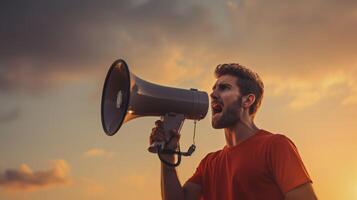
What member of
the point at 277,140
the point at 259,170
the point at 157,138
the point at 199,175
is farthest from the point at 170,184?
the point at 277,140

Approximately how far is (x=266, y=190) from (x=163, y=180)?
1030 mm

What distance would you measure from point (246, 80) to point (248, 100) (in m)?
0.18

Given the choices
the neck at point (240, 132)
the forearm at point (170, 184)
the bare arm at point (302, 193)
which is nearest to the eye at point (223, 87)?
the neck at point (240, 132)

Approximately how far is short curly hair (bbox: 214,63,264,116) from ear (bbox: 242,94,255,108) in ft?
0.10

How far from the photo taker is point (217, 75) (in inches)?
170

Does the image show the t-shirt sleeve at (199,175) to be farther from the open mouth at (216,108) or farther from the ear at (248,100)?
the ear at (248,100)

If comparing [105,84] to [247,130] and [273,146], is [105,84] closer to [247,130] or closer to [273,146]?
[247,130]

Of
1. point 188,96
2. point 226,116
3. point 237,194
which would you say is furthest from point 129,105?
point 237,194

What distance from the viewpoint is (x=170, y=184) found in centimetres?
409

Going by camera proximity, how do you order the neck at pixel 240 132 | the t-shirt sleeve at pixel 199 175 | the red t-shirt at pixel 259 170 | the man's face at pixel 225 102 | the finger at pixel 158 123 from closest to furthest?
the red t-shirt at pixel 259 170
the neck at pixel 240 132
the man's face at pixel 225 102
the t-shirt sleeve at pixel 199 175
the finger at pixel 158 123

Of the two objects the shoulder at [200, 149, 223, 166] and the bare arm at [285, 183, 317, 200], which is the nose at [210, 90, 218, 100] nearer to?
the shoulder at [200, 149, 223, 166]

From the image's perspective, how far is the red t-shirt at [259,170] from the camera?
10.8 feet

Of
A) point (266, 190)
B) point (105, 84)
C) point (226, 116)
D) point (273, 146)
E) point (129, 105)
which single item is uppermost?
point (105, 84)

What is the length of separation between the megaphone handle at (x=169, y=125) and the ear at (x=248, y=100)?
2.06ft
